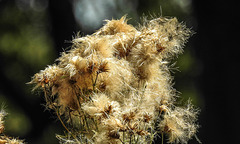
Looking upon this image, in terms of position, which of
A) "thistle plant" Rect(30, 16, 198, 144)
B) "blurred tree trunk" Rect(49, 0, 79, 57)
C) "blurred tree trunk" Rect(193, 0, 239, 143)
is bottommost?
"thistle plant" Rect(30, 16, 198, 144)

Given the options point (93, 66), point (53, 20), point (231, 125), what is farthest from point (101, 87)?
point (53, 20)

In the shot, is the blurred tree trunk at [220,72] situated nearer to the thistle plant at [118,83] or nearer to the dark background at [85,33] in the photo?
the dark background at [85,33]

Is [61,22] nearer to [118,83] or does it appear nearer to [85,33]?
[85,33]

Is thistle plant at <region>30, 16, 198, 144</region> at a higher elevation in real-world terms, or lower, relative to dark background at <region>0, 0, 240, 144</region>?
lower

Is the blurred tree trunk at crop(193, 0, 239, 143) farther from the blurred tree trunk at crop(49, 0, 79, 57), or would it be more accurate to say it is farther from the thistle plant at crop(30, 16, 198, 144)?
the blurred tree trunk at crop(49, 0, 79, 57)

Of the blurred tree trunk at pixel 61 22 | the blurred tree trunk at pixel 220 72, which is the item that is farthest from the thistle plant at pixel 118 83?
the blurred tree trunk at pixel 61 22

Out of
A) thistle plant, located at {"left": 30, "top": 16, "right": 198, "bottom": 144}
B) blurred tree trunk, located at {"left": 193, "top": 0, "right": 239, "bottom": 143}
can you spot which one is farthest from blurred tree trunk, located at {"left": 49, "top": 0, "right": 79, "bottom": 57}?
thistle plant, located at {"left": 30, "top": 16, "right": 198, "bottom": 144}
